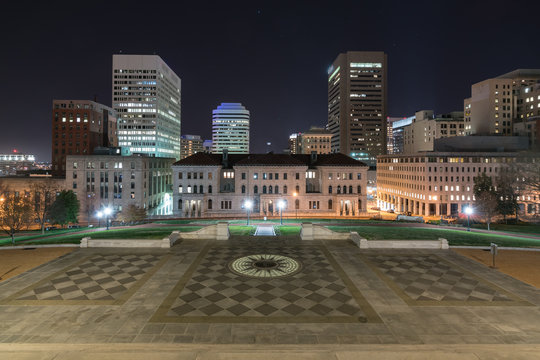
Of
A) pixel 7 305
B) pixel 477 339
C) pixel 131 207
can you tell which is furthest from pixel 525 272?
pixel 131 207

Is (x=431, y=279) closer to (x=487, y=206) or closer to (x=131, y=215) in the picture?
(x=487, y=206)

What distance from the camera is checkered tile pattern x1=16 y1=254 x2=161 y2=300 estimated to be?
1716 centimetres

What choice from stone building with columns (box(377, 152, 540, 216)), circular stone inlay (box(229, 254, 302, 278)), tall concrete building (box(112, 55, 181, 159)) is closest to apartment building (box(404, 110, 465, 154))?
stone building with columns (box(377, 152, 540, 216))

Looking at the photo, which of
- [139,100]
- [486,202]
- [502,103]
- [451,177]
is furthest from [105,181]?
[502,103]

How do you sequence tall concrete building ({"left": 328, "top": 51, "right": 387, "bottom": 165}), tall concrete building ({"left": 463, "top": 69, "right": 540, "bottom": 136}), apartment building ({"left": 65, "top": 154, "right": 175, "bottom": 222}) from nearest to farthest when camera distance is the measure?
1. apartment building ({"left": 65, "top": 154, "right": 175, "bottom": 222})
2. tall concrete building ({"left": 463, "top": 69, "right": 540, "bottom": 136})
3. tall concrete building ({"left": 328, "top": 51, "right": 387, "bottom": 165})

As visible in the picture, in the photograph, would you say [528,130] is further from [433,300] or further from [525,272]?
[433,300]

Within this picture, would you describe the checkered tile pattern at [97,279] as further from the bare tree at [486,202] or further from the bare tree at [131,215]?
the bare tree at [486,202]

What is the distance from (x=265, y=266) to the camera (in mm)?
22156

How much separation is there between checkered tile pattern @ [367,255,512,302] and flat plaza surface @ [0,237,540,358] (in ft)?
0.26

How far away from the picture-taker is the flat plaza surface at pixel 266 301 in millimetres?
13336

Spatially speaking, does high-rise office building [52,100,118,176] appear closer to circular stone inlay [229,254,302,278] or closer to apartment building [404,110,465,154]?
circular stone inlay [229,254,302,278]

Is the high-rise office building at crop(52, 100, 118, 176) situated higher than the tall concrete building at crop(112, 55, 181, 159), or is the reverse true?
the tall concrete building at crop(112, 55, 181, 159)

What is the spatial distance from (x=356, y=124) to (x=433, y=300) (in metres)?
191

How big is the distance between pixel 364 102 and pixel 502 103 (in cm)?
8039
